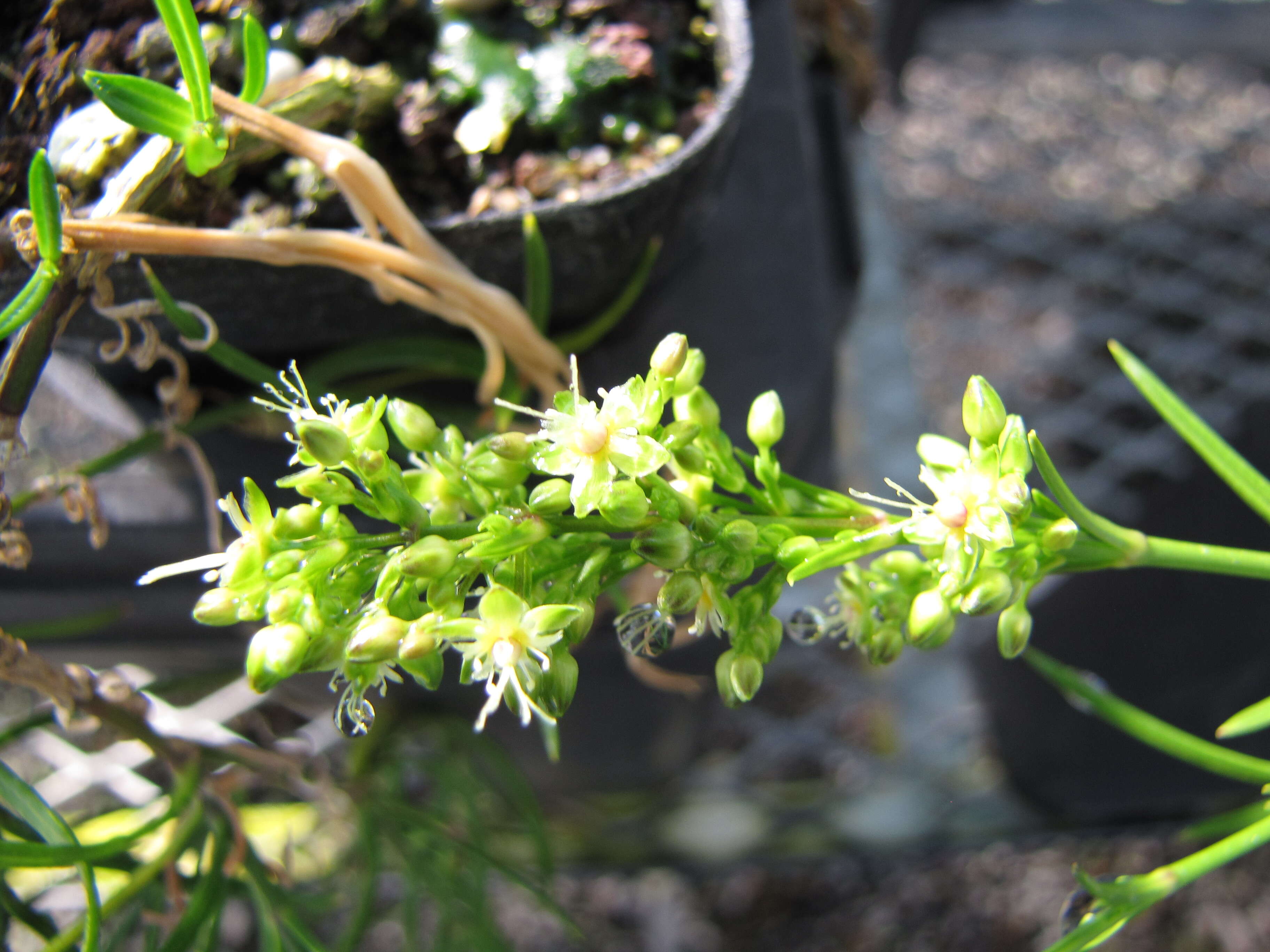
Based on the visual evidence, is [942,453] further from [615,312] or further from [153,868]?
[153,868]

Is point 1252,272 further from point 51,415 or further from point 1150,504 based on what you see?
point 51,415

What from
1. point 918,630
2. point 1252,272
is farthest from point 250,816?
point 1252,272

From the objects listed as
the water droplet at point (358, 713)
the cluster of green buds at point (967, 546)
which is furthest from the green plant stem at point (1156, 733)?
the water droplet at point (358, 713)

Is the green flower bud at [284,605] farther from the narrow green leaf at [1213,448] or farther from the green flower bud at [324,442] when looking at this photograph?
the narrow green leaf at [1213,448]

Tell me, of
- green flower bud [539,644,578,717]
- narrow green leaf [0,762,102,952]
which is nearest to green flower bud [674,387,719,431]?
green flower bud [539,644,578,717]

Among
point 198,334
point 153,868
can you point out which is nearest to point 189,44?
point 198,334
